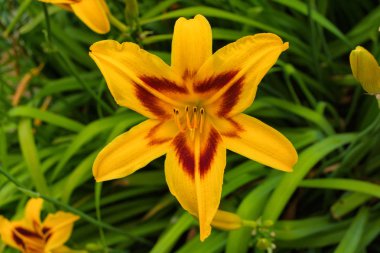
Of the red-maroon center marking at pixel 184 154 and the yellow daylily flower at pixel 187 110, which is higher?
the yellow daylily flower at pixel 187 110

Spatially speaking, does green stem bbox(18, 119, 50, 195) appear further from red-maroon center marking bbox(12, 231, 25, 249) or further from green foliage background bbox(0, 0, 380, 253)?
red-maroon center marking bbox(12, 231, 25, 249)

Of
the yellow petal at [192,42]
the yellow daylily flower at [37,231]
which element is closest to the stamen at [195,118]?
the yellow petal at [192,42]

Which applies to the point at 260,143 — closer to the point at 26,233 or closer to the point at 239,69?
the point at 239,69

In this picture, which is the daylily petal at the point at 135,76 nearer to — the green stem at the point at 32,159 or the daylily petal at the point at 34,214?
the daylily petal at the point at 34,214

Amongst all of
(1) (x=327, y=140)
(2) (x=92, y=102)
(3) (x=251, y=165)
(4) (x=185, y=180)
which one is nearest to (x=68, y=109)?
(2) (x=92, y=102)

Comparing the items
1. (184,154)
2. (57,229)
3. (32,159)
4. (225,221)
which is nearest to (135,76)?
(184,154)

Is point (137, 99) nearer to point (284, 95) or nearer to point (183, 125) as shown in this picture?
point (183, 125)

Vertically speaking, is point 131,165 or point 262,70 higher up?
point 262,70
